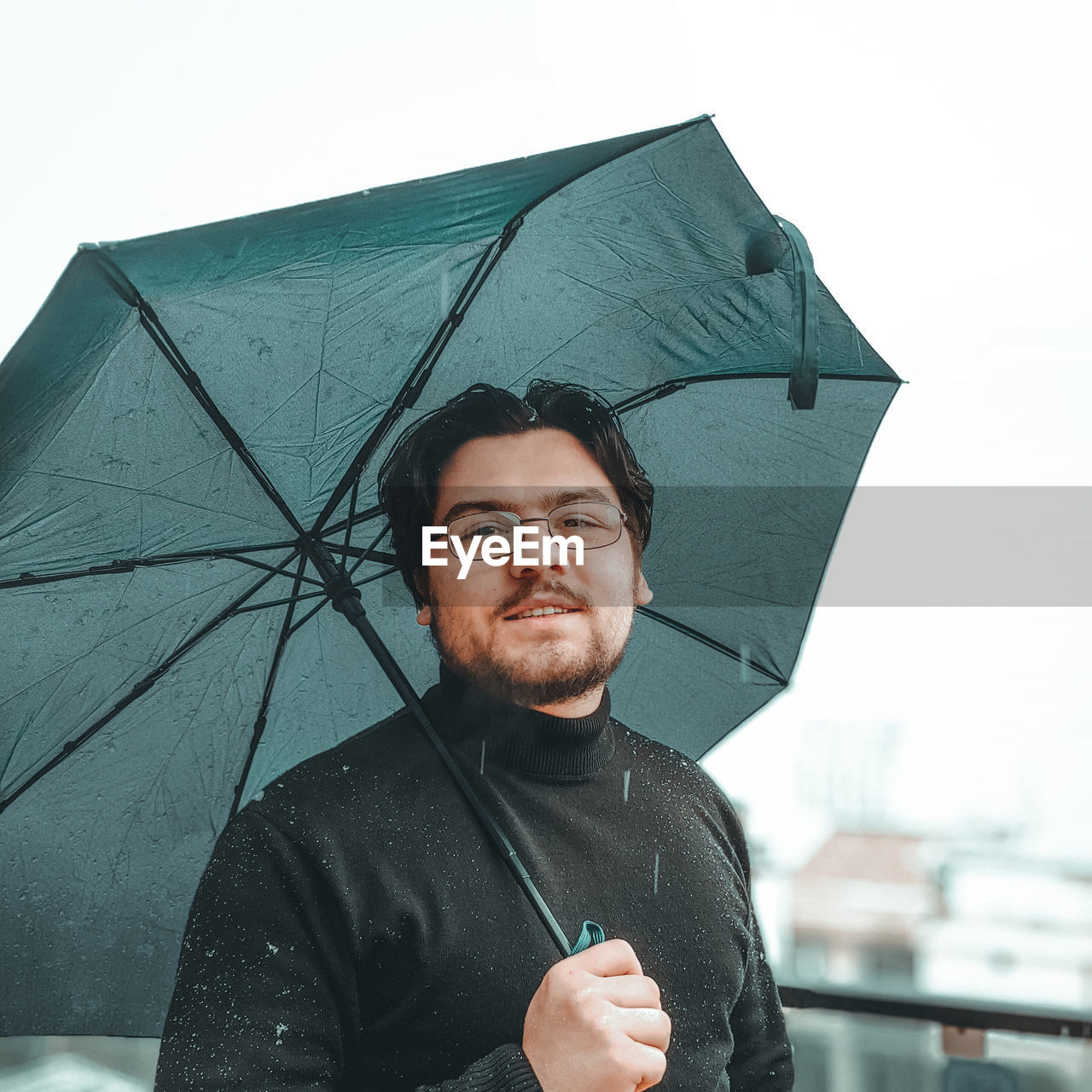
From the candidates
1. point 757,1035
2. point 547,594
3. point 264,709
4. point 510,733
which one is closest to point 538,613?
point 547,594

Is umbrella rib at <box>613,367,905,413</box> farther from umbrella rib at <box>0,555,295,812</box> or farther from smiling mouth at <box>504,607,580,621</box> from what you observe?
umbrella rib at <box>0,555,295,812</box>

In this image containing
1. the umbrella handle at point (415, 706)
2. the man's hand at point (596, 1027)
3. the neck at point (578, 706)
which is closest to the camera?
the man's hand at point (596, 1027)

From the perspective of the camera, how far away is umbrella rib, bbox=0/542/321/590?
3.41 ft

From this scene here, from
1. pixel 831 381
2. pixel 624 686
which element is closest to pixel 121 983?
pixel 624 686

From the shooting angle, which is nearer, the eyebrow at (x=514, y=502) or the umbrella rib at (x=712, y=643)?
the eyebrow at (x=514, y=502)

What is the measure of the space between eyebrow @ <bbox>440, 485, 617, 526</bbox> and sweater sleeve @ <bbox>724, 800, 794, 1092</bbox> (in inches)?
20.0

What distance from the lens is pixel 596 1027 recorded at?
887 mm

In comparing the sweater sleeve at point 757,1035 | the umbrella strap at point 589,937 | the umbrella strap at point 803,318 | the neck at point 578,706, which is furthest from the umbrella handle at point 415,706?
the umbrella strap at point 803,318

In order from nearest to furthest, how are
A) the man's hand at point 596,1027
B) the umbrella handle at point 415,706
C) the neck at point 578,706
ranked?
the man's hand at point 596,1027 < the umbrella handle at point 415,706 < the neck at point 578,706

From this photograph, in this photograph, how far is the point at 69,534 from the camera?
3.37ft

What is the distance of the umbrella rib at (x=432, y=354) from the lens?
1.00m

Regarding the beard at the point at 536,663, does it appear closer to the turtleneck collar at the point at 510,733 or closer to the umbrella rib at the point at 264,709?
the turtleneck collar at the point at 510,733

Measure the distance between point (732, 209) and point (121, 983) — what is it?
3.66 ft

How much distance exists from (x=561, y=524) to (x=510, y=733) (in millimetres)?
229
